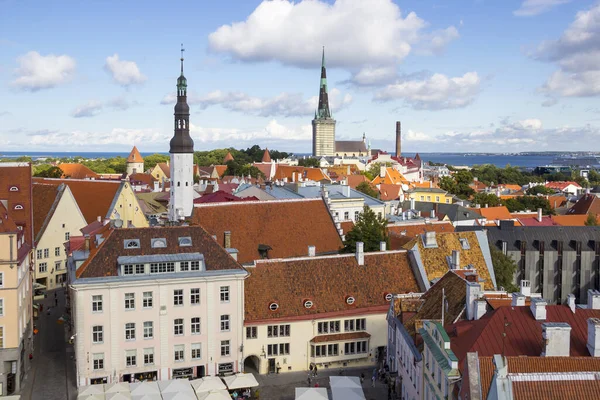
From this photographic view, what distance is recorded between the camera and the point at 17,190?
5206cm

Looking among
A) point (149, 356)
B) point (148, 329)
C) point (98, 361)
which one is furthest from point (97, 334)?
point (149, 356)

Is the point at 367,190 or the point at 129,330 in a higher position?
the point at 367,190

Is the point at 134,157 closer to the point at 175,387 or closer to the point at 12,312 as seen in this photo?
the point at 12,312

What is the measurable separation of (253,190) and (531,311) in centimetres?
5160

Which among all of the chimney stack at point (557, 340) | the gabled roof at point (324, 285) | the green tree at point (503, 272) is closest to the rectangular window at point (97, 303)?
the gabled roof at point (324, 285)

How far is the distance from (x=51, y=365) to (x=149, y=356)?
815 cm

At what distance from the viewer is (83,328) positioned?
125 feet

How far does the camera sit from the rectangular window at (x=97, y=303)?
126 ft

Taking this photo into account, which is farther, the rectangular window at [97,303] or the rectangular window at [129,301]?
the rectangular window at [129,301]

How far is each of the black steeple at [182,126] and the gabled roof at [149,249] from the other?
2109cm

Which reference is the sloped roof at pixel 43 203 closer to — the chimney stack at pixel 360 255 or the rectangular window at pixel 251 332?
the rectangular window at pixel 251 332

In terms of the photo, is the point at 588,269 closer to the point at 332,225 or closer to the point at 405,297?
the point at 332,225

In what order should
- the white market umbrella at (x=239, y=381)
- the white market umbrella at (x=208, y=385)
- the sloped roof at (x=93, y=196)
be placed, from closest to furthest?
the white market umbrella at (x=208, y=385) < the white market umbrella at (x=239, y=381) < the sloped roof at (x=93, y=196)

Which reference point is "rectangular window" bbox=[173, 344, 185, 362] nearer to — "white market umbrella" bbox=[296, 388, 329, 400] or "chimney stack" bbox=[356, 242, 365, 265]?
"white market umbrella" bbox=[296, 388, 329, 400]
